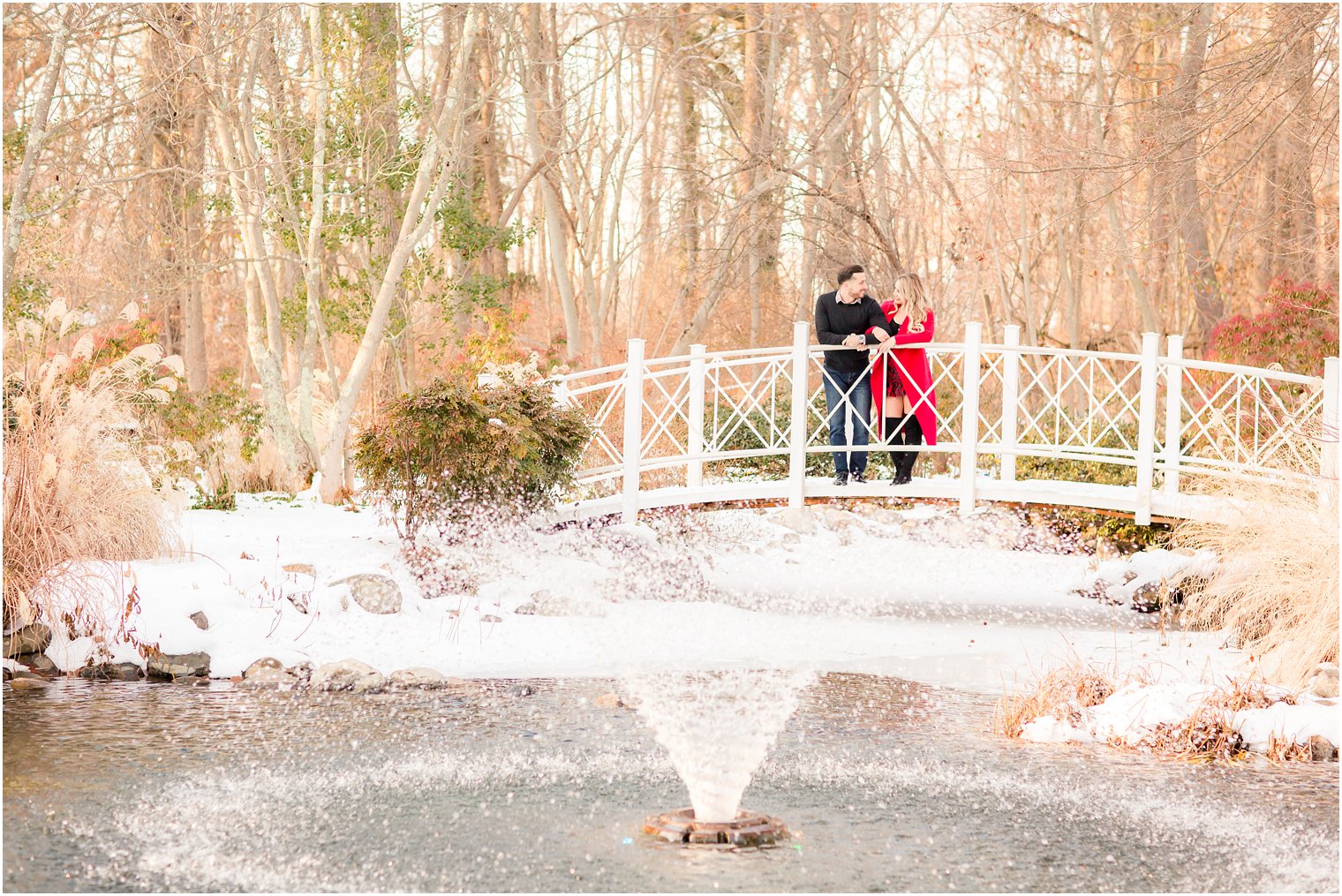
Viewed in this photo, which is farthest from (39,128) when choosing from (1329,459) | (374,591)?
(1329,459)

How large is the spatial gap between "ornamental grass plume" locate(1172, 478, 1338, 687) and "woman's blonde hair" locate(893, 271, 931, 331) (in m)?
2.70

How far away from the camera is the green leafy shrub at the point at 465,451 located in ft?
34.7

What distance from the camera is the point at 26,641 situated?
8781 mm

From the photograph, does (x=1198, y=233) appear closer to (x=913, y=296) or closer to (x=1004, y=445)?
(x=1004, y=445)

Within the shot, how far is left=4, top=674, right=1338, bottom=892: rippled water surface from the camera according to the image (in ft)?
17.0

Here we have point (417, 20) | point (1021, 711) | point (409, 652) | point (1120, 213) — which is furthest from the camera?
point (1120, 213)

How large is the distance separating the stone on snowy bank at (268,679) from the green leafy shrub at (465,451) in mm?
2068

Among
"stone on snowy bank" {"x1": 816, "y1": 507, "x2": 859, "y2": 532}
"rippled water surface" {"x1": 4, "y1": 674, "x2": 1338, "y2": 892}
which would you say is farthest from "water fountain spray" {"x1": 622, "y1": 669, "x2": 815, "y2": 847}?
"stone on snowy bank" {"x1": 816, "y1": 507, "x2": 859, "y2": 532}

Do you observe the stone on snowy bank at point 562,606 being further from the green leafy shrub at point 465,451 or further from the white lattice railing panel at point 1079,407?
the white lattice railing panel at point 1079,407

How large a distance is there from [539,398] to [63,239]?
36.1 feet

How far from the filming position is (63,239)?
19.3 meters

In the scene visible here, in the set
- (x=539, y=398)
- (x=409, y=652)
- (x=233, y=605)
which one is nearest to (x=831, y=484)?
(x=539, y=398)

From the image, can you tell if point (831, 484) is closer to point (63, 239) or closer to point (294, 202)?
point (294, 202)

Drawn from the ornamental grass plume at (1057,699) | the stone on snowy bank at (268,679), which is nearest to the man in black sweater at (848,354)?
the ornamental grass plume at (1057,699)
